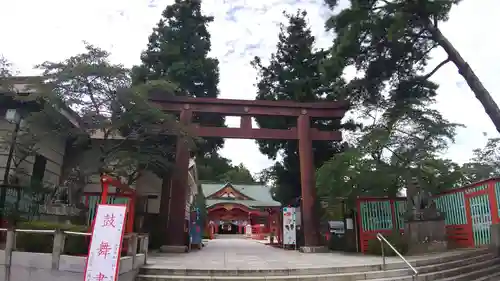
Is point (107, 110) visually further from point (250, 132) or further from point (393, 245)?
point (393, 245)

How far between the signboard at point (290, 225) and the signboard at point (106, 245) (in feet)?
32.9

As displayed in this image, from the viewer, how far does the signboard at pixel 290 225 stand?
15172 millimetres

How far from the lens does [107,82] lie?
10422mm

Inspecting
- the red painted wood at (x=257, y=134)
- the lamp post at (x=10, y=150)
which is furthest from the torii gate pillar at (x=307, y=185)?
the lamp post at (x=10, y=150)

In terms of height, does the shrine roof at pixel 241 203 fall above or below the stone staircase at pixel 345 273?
above

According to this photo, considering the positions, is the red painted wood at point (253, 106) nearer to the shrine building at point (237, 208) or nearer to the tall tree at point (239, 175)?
the shrine building at point (237, 208)

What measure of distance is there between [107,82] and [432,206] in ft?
37.8

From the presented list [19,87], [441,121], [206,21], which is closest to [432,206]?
[441,121]

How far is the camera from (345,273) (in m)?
7.70

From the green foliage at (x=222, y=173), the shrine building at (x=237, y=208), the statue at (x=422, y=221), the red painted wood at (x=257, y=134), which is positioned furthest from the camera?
the green foliage at (x=222, y=173)

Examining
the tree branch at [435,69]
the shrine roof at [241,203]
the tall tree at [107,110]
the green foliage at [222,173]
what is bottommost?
the shrine roof at [241,203]

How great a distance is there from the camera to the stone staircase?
7.42 metres

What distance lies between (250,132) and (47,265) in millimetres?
9433

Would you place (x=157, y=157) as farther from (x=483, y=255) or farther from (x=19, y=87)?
(x=483, y=255)
